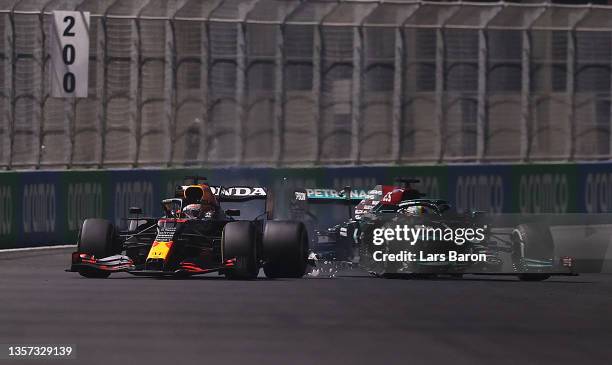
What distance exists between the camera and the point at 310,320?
45.0ft

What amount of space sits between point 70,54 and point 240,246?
35.3 ft

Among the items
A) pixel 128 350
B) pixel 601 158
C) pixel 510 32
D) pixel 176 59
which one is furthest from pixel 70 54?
pixel 128 350

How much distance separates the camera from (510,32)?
3294 centimetres

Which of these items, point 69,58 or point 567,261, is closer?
point 567,261

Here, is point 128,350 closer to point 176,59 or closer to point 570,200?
point 176,59

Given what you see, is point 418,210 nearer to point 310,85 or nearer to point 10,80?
point 310,85

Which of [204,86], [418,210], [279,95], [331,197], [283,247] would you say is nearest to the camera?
[283,247]

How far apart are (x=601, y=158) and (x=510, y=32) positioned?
10.6ft

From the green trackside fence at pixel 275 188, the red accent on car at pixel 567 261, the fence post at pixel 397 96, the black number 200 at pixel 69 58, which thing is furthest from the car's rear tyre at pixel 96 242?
the fence post at pixel 397 96

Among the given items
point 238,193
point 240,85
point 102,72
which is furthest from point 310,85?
point 238,193

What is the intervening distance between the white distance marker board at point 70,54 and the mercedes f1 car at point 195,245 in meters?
8.49

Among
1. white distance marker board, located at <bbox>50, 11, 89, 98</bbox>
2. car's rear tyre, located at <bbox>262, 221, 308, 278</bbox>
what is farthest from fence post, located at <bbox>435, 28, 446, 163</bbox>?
car's rear tyre, located at <bbox>262, 221, 308, 278</bbox>

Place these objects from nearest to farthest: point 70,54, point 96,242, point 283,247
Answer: point 96,242 < point 283,247 < point 70,54

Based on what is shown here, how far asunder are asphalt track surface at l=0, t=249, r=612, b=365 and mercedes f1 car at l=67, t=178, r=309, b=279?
0.29m
